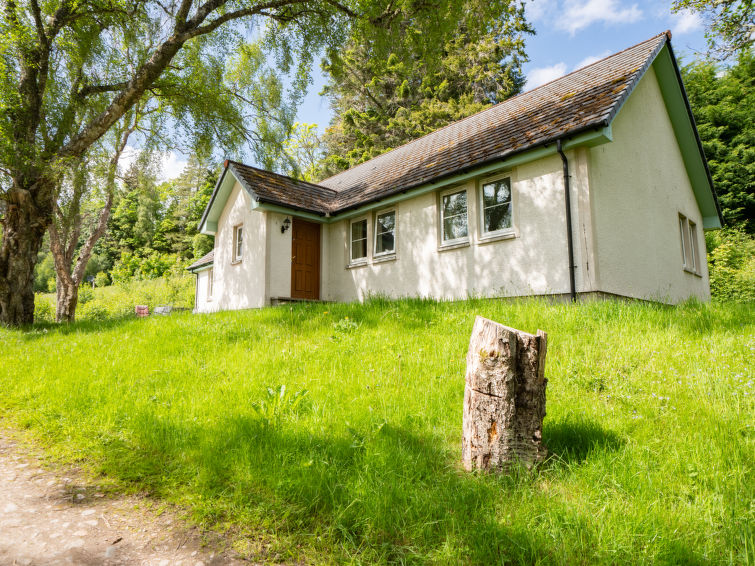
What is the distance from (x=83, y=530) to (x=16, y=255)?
10.6 metres

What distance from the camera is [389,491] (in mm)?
2646

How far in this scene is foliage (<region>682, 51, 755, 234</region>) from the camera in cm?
2191

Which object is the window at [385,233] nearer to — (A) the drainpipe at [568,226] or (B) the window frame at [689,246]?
(A) the drainpipe at [568,226]

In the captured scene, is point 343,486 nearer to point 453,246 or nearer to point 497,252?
point 497,252

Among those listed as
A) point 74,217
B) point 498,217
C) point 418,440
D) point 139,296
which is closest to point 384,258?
point 498,217

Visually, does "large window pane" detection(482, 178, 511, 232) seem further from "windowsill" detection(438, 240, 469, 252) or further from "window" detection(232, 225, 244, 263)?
"window" detection(232, 225, 244, 263)

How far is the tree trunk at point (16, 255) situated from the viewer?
10.2 metres

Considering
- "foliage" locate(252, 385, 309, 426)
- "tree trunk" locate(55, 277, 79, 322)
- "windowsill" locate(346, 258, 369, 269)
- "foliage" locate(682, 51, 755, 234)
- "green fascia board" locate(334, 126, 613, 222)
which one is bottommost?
"foliage" locate(252, 385, 309, 426)

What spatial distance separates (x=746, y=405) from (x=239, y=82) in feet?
48.7

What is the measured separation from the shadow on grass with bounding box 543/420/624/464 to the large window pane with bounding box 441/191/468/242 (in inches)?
299

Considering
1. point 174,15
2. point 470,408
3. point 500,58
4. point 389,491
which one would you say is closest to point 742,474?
point 470,408

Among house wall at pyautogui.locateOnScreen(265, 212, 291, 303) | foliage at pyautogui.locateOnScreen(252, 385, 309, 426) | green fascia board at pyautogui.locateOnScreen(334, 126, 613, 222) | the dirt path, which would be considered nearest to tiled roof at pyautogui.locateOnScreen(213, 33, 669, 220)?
green fascia board at pyautogui.locateOnScreen(334, 126, 613, 222)

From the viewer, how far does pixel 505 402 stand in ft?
9.52

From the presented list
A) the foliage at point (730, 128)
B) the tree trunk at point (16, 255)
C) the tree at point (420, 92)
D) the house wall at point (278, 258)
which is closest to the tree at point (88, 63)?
the tree trunk at point (16, 255)
